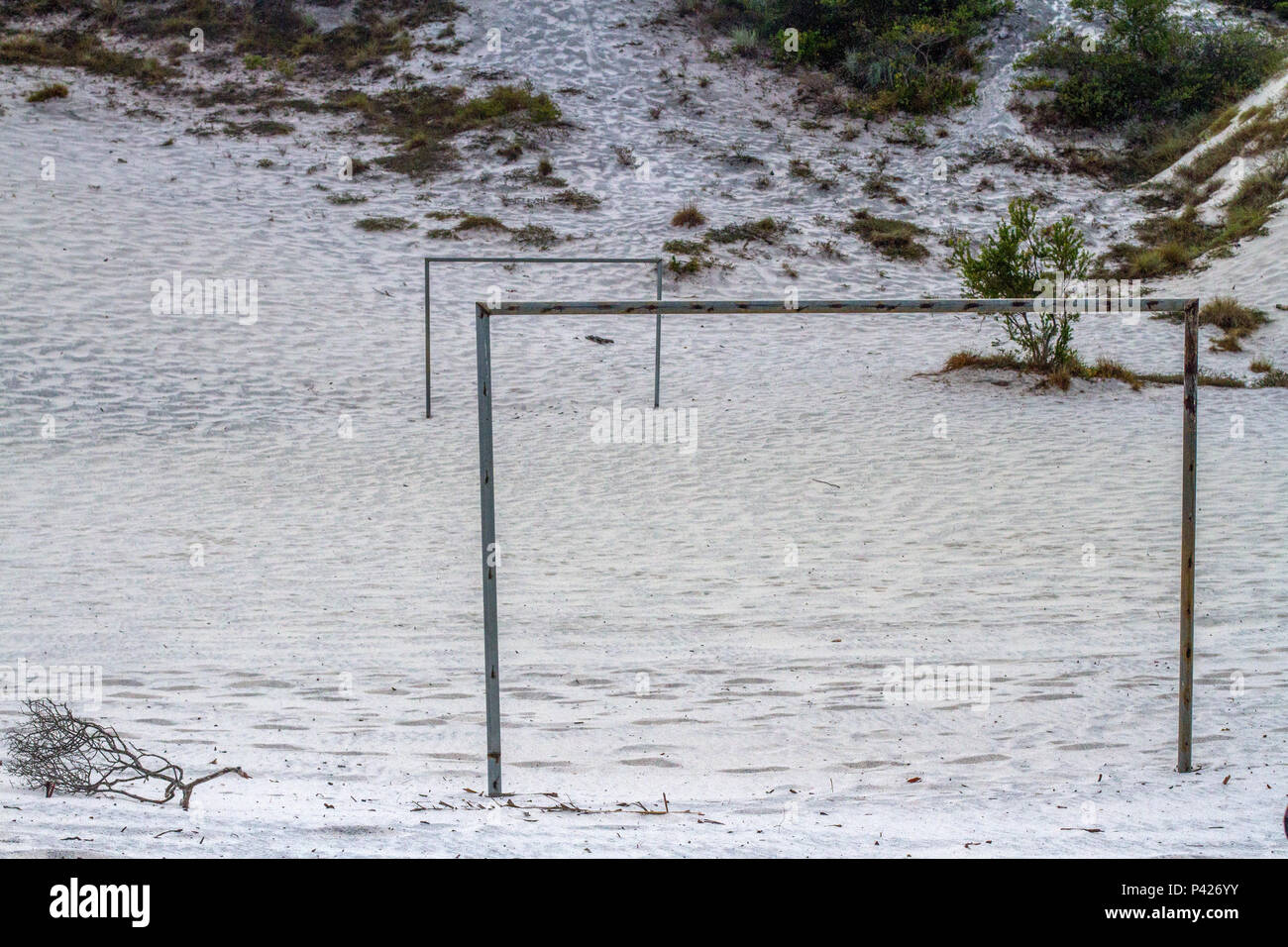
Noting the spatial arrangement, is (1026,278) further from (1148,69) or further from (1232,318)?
(1148,69)

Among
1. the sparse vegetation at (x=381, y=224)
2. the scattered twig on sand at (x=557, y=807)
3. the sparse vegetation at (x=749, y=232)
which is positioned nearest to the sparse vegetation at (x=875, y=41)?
the sparse vegetation at (x=749, y=232)

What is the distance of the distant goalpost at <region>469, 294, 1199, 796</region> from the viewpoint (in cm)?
328

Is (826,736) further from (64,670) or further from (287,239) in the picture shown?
(287,239)

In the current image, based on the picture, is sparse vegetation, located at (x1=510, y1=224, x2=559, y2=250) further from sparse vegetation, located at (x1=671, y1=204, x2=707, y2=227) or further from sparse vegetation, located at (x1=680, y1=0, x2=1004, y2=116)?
sparse vegetation, located at (x1=680, y1=0, x2=1004, y2=116)

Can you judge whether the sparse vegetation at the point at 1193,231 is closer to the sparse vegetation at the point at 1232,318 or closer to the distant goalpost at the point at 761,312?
the sparse vegetation at the point at 1232,318

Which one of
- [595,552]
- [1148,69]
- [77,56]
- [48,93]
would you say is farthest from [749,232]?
[77,56]

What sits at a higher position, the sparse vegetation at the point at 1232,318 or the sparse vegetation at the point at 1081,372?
the sparse vegetation at the point at 1232,318

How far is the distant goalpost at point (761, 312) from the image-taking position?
3.28m

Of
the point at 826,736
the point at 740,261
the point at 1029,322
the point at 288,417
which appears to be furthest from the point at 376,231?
the point at 826,736

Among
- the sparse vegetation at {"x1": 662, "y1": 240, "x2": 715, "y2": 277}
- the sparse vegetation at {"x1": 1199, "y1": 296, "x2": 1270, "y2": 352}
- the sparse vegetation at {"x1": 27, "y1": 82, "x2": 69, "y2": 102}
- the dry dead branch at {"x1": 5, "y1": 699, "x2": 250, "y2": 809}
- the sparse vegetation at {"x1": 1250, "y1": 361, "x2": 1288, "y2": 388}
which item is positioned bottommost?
the dry dead branch at {"x1": 5, "y1": 699, "x2": 250, "y2": 809}

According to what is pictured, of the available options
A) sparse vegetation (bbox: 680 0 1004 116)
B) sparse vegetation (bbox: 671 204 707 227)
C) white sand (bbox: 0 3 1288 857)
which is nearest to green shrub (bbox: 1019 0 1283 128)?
sparse vegetation (bbox: 680 0 1004 116)

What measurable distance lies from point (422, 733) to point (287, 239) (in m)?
14.3

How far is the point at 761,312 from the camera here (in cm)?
332

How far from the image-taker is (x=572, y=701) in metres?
4.57
